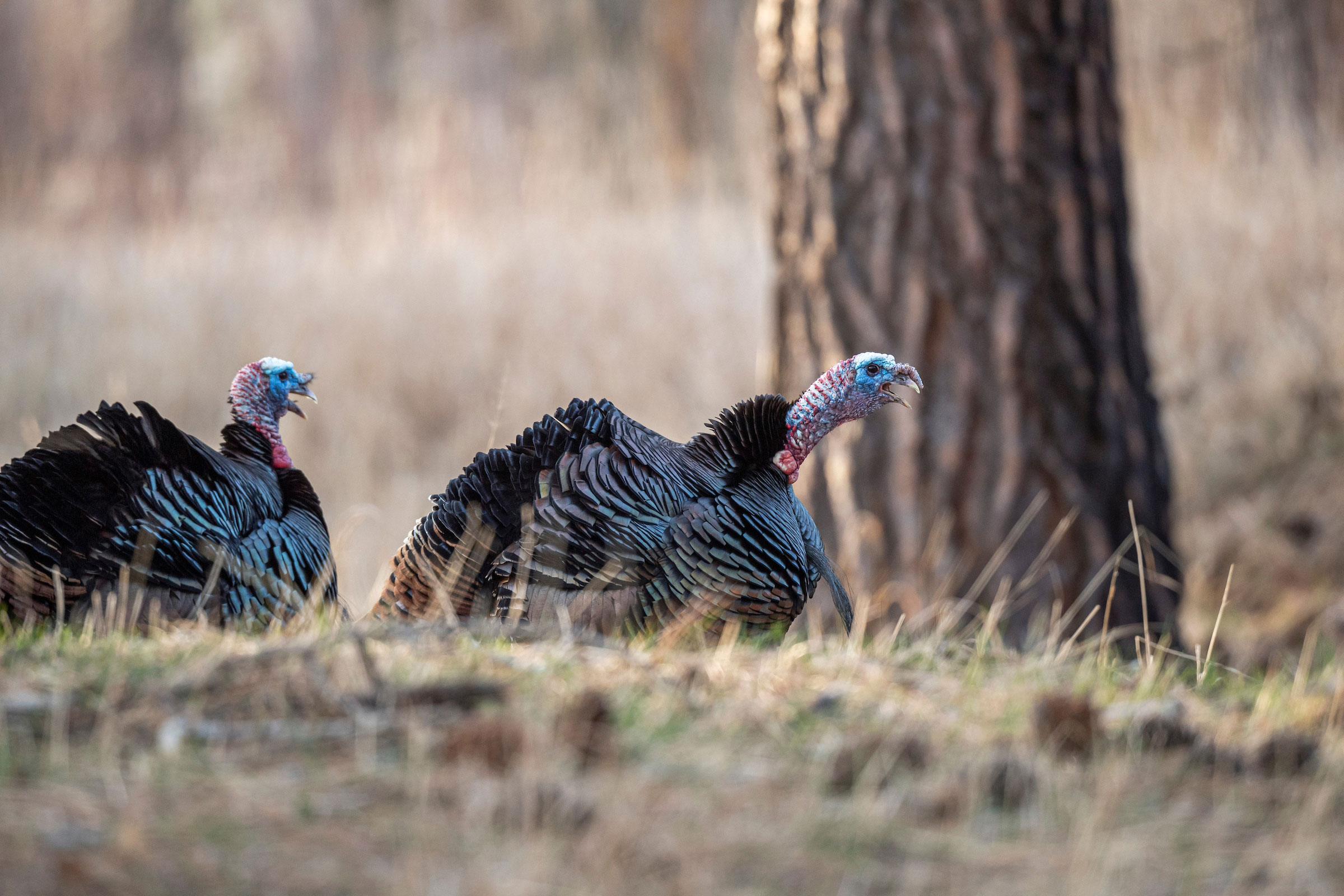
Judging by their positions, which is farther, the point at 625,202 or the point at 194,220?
the point at 194,220

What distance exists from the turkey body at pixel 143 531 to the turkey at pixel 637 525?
0.94 ft

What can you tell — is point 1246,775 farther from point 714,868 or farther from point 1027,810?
point 714,868

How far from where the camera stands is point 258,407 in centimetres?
305

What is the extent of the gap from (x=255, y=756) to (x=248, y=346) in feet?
23.6

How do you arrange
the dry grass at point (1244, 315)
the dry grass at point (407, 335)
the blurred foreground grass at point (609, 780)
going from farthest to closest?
the dry grass at point (407, 335)
the dry grass at point (1244, 315)
the blurred foreground grass at point (609, 780)

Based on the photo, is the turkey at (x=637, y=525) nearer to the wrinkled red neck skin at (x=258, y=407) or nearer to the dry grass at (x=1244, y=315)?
the wrinkled red neck skin at (x=258, y=407)

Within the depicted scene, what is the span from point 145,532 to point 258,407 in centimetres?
48

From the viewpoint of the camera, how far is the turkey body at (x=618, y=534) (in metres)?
2.58

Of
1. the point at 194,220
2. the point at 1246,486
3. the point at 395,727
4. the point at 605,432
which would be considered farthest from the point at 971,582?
the point at 194,220

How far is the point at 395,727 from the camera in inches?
68.4

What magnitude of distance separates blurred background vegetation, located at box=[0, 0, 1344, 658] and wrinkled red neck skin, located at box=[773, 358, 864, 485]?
151 centimetres

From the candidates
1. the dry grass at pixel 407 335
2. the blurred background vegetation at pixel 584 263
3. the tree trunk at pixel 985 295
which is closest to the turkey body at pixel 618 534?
the blurred background vegetation at pixel 584 263

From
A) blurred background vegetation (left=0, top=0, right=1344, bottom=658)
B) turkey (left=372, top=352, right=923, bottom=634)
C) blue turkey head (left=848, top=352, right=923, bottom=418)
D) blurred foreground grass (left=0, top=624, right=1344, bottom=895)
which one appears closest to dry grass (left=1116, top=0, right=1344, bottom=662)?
blurred background vegetation (left=0, top=0, right=1344, bottom=658)

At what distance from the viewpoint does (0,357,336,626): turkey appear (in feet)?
8.73
